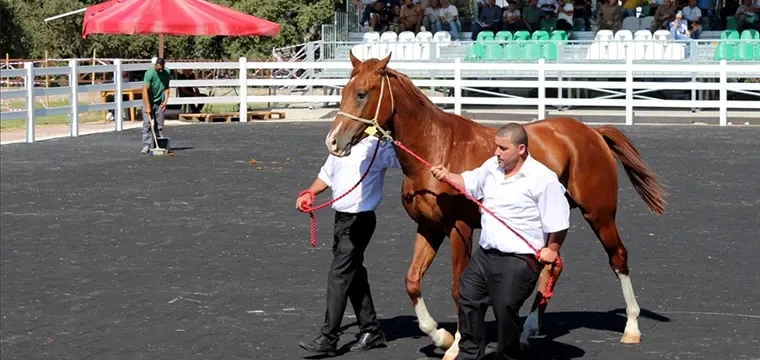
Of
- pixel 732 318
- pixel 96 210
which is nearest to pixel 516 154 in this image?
pixel 732 318

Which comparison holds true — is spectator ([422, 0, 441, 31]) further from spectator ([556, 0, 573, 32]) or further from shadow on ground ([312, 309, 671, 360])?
shadow on ground ([312, 309, 671, 360])

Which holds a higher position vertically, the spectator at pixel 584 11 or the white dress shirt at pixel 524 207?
the spectator at pixel 584 11

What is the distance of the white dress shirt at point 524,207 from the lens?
7070 millimetres

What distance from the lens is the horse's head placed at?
7.54m

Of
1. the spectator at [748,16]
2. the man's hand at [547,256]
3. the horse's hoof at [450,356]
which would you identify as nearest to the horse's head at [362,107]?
the man's hand at [547,256]

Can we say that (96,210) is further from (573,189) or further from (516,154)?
(516,154)

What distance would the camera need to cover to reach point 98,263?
1185 cm

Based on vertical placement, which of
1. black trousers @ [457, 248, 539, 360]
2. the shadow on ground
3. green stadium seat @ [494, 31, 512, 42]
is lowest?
the shadow on ground

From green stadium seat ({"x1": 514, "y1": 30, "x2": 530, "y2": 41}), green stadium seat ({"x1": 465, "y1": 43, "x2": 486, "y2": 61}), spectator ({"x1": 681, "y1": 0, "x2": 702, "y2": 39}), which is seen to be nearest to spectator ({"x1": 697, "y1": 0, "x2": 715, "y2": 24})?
spectator ({"x1": 681, "y1": 0, "x2": 702, "y2": 39})

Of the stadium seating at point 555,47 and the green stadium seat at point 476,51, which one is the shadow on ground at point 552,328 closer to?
the stadium seating at point 555,47

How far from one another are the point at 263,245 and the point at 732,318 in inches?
196

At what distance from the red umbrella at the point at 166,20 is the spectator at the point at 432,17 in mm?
6193

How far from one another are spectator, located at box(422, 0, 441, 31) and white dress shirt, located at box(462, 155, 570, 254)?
27.9m

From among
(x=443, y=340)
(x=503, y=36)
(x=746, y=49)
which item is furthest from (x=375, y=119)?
(x=503, y=36)
